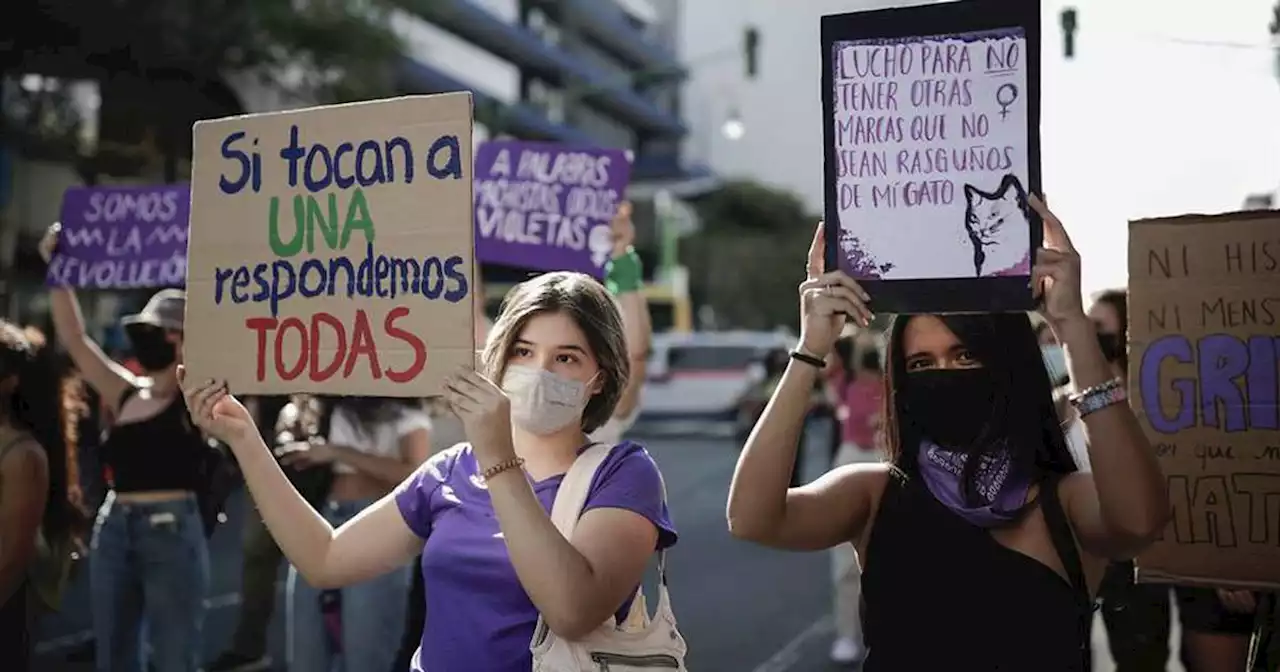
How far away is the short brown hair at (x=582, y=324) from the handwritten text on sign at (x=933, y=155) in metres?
0.49

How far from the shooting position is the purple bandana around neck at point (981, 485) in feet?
8.47

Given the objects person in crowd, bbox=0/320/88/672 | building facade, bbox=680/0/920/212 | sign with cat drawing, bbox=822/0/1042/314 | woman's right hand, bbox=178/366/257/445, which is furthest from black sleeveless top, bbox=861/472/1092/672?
building facade, bbox=680/0/920/212

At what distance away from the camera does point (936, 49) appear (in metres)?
2.78

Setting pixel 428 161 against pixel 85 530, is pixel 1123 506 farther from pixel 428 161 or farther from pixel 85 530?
pixel 85 530

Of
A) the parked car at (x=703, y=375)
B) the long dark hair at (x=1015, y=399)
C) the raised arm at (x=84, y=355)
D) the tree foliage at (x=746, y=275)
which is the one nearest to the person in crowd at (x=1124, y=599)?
the long dark hair at (x=1015, y=399)

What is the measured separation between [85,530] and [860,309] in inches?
119

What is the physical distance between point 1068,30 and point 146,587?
3.82m

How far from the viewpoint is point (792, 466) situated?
8.82ft

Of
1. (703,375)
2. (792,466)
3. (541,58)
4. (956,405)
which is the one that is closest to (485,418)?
(792,466)

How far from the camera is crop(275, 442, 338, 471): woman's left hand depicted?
5109mm

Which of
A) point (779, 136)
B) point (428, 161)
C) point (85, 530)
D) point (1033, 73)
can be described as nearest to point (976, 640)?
point (1033, 73)

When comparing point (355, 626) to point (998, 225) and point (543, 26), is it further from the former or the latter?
point (543, 26)

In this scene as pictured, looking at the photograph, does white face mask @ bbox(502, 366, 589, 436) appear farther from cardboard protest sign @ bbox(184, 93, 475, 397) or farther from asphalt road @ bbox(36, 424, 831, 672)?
asphalt road @ bbox(36, 424, 831, 672)

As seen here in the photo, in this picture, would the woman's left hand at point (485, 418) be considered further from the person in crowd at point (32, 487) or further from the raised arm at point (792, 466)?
the person in crowd at point (32, 487)
